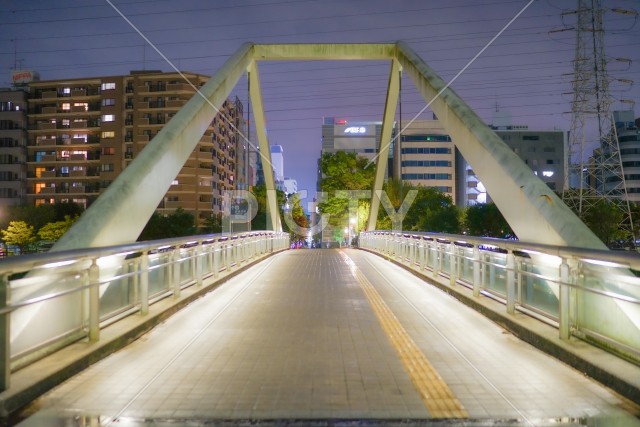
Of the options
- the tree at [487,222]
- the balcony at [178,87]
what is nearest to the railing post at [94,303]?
the tree at [487,222]

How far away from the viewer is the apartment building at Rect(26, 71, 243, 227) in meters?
79.5

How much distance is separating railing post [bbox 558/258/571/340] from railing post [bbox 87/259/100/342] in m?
5.41

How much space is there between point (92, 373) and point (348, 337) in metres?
3.31

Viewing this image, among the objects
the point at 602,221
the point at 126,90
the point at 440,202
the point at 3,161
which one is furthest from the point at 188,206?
the point at 602,221

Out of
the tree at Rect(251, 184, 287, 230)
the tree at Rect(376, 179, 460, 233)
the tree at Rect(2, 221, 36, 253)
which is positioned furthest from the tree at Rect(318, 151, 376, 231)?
the tree at Rect(2, 221, 36, 253)

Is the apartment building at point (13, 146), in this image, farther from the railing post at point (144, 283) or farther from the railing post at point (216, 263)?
the railing post at point (144, 283)

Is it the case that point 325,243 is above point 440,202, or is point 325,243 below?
below

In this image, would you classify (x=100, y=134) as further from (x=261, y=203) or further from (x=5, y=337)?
(x=5, y=337)

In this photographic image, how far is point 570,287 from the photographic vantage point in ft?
22.5

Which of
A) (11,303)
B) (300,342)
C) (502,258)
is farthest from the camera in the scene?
(502,258)

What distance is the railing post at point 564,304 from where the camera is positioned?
22.6 feet

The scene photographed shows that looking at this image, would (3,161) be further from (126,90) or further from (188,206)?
(188,206)

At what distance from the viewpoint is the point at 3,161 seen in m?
78.6

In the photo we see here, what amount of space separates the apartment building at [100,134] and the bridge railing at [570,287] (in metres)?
71.5
